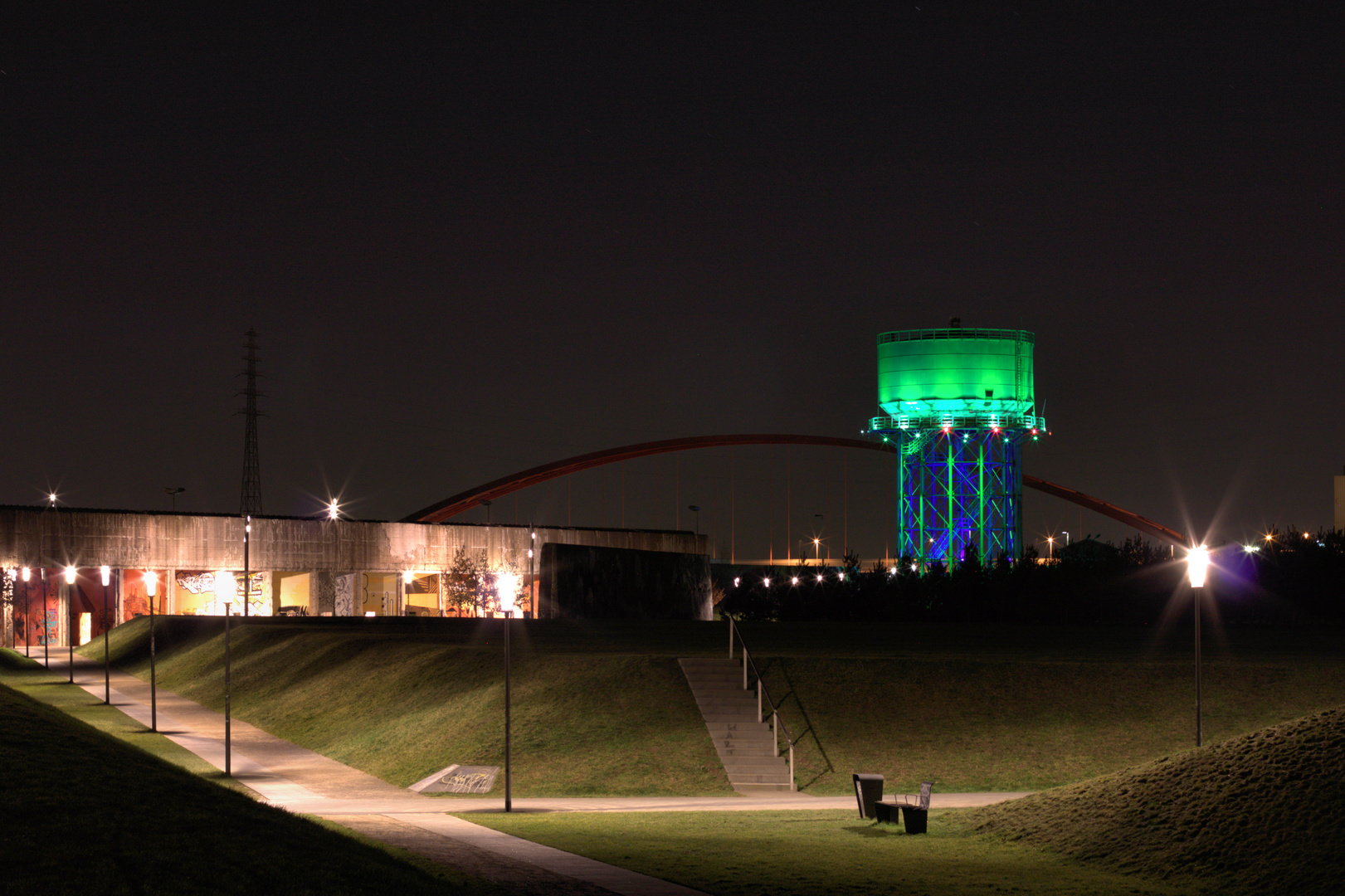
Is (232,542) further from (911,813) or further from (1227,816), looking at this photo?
(1227,816)

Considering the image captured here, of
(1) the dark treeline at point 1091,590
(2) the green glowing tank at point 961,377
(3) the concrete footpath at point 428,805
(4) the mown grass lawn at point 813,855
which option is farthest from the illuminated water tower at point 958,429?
(4) the mown grass lawn at point 813,855

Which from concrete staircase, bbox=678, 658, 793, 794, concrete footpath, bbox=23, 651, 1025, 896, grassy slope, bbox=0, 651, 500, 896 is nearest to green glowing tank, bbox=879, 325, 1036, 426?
concrete footpath, bbox=23, 651, 1025, 896

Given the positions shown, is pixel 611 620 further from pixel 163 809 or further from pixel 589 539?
pixel 163 809

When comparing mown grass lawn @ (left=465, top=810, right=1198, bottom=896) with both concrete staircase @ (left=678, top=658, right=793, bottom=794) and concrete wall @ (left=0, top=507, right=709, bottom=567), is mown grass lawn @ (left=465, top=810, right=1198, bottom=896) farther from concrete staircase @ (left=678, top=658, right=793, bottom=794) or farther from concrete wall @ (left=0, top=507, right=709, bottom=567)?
concrete wall @ (left=0, top=507, right=709, bottom=567)

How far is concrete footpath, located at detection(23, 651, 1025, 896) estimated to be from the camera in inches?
900

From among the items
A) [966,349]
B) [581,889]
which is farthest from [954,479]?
[581,889]

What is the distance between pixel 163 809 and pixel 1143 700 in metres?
32.3

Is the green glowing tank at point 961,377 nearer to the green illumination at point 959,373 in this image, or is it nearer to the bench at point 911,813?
the green illumination at point 959,373

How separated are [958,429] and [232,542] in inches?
2578

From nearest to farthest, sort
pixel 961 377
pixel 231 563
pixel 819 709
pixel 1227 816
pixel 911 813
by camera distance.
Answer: pixel 1227 816
pixel 911 813
pixel 819 709
pixel 231 563
pixel 961 377

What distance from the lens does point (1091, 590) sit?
87.1 meters

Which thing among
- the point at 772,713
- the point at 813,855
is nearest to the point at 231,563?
the point at 772,713

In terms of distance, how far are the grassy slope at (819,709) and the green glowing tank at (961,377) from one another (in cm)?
7169

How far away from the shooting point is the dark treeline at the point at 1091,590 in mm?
83438
